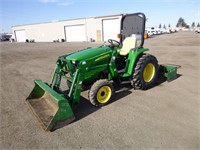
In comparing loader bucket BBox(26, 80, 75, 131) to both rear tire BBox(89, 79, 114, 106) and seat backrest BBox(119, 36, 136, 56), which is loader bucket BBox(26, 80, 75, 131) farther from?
seat backrest BBox(119, 36, 136, 56)

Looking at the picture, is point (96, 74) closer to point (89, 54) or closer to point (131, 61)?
point (89, 54)

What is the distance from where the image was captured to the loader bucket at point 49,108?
325 centimetres

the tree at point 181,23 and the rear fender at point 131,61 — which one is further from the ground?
the tree at point 181,23

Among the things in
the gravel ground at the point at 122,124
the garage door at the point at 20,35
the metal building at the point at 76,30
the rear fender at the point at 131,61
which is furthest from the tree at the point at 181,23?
the gravel ground at the point at 122,124

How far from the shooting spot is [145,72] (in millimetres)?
5332

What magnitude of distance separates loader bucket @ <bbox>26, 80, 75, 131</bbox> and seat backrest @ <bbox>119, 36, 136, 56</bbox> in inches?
92.2

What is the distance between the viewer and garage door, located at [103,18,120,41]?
86.7ft

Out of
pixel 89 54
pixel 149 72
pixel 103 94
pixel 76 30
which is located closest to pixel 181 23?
pixel 76 30

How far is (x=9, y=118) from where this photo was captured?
3.89 m

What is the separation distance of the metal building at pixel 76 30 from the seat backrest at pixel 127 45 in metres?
21.3

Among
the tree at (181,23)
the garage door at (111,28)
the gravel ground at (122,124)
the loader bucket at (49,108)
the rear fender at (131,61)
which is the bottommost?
the gravel ground at (122,124)

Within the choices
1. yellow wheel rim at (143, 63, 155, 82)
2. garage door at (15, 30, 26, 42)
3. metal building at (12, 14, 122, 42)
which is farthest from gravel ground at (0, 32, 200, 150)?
garage door at (15, 30, 26, 42)

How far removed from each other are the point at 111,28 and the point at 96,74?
24177 millimetres

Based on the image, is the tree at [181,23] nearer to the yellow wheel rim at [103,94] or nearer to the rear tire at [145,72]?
the rear tire at [145,72]
